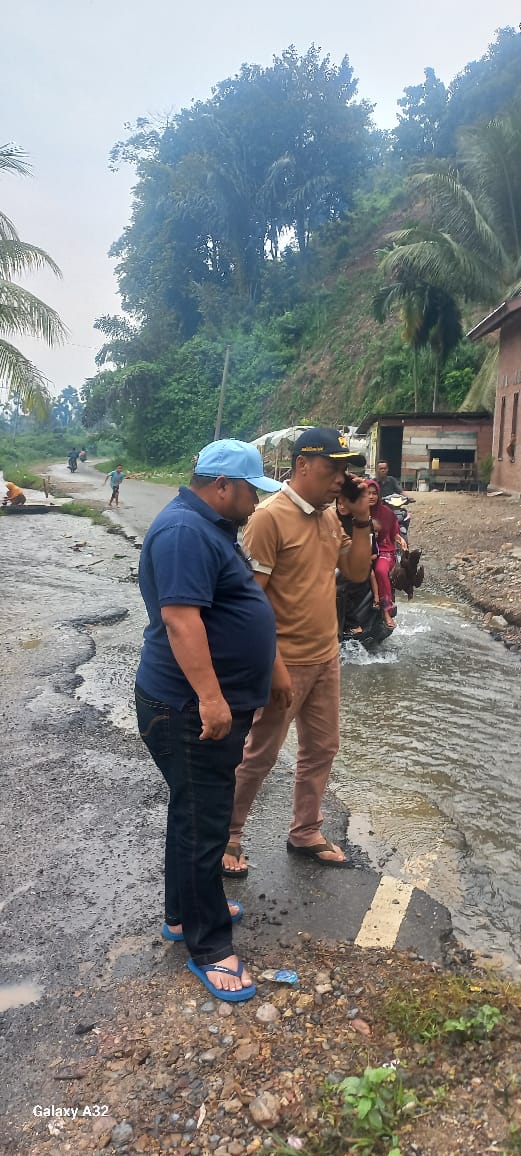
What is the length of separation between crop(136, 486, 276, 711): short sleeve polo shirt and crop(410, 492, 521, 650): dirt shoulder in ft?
19.4

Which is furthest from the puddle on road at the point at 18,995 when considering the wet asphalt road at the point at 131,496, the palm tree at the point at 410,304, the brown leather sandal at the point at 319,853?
the palm tree at the point at 410,304

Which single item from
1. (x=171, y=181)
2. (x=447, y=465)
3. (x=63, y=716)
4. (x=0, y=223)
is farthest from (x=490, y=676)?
(x=171, y=181)

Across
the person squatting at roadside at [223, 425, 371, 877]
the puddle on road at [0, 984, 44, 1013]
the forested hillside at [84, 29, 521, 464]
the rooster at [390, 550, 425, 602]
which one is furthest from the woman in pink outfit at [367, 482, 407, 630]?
the forested hillside at [84, 29, 521, 464]

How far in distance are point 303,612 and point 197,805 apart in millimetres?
979

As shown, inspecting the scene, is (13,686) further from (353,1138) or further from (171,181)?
(171,181)

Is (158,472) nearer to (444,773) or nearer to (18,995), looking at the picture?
(444,773)

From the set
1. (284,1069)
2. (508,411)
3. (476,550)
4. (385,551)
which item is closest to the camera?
(284,1069)

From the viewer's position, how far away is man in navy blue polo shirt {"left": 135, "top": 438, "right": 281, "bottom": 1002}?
2.34 m

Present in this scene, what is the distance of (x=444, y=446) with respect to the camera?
2206cm

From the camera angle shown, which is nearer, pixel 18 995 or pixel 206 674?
pixel 206 674

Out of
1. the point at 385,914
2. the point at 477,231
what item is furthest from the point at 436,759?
the point at 477,231

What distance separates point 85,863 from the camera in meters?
3.45

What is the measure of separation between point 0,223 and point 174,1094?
49.9ft

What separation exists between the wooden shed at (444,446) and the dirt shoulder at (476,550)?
6.99 feet
